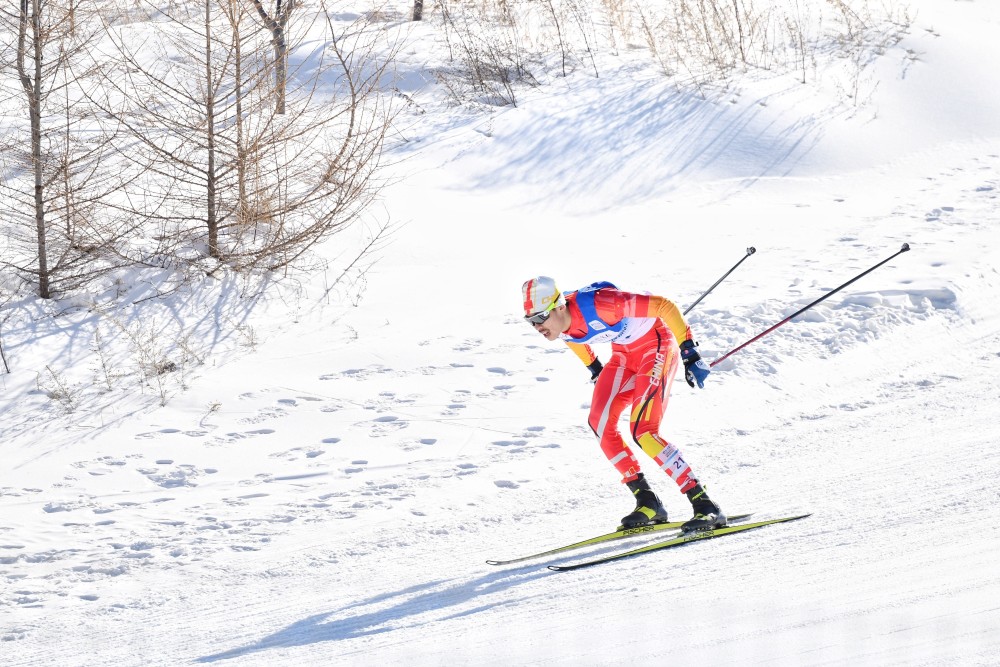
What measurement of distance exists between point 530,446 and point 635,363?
159 cm

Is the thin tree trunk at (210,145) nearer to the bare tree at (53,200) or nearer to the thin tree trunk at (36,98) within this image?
the bare tree at (53,200)

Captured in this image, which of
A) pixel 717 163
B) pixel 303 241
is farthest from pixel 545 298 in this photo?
pixel 717 163

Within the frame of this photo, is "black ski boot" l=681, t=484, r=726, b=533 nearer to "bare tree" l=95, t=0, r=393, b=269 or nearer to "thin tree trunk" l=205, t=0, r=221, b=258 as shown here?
"bare tree" l=95, t=0, r=393, b=269

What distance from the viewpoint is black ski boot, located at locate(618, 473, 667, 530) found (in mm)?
5641

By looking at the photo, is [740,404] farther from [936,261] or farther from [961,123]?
[961,123]

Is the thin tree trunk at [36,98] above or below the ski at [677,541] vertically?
above

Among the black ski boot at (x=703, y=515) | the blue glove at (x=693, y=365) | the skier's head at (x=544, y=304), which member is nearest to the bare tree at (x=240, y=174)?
the skier's head at (x=544, y=304)

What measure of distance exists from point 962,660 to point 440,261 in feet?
24.8

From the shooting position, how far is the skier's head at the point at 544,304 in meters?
5.34

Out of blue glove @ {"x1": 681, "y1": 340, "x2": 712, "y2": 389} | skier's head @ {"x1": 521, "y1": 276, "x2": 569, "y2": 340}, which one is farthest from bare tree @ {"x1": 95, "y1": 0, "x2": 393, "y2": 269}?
blue glove @ {"x1": 681, "y1": 340, "x2": 712, "y2": 389}

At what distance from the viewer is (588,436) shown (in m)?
7.28

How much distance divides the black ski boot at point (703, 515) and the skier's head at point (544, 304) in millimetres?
Answer: 1207

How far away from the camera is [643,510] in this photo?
5648mm

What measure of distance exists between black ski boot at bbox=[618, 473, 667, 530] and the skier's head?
1.03 m
